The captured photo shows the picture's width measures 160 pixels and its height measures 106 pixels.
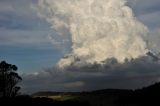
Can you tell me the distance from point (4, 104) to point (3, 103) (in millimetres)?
640

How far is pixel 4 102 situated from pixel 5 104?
1.00 m

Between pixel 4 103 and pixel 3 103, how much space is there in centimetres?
63

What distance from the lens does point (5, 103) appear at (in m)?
200

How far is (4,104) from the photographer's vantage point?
19962cm

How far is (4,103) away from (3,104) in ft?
2.88

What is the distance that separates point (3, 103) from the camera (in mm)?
199750

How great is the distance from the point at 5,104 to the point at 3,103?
3.21 feet

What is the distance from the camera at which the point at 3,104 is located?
19988cm

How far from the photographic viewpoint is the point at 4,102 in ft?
655

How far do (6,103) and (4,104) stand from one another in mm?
967

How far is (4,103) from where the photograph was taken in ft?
654

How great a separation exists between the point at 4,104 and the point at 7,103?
4.50 ft

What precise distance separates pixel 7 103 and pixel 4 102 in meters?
1.39

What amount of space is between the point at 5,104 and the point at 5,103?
53cm
